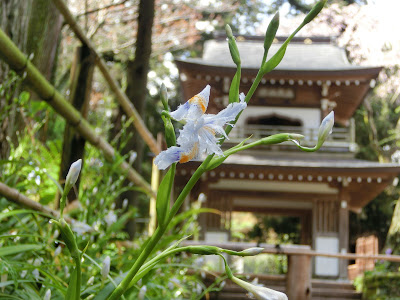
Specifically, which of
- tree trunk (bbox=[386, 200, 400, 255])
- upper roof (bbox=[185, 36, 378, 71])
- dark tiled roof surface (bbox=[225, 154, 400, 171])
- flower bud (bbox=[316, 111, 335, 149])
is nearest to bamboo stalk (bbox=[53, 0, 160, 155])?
flower bud (bbox=[316, 111, 335, 149])

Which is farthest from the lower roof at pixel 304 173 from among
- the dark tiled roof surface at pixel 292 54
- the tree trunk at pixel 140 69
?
the tree trunk at pixel 140 69

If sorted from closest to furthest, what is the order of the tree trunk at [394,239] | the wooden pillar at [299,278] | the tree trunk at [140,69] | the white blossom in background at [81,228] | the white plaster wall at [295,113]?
the white blossom in background at [81,228] → the wooden pillar at [299,278] → the tree trunk at [140,69] → the white plaster wall at [295,113] → the tree trunk at [394,239]

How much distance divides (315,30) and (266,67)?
19.3m

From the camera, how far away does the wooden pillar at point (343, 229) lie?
30.8 ft

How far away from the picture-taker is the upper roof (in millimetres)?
11516

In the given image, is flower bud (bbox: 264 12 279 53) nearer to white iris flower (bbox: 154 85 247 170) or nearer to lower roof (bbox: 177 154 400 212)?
white iris flower (bbox: 154 85 247 170)

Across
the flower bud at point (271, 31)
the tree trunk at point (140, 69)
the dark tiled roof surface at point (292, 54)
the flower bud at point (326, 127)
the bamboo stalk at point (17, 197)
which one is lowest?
the bamboo stalk at point (17, 197)

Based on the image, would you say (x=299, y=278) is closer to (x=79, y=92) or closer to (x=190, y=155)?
(x=79, y=92)

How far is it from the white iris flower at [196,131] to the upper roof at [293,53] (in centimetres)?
1005

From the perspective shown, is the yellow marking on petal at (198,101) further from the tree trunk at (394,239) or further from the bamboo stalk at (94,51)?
the tree trunk at (394,239)

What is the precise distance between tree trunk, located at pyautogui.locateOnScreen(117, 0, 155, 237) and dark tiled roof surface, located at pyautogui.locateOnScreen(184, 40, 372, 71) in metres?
4.76

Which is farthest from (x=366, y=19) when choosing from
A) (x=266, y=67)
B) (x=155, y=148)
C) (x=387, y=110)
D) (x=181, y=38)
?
(x=266, y=67)

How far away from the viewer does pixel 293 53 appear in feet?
41.2

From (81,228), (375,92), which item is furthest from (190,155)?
(375,92)
